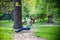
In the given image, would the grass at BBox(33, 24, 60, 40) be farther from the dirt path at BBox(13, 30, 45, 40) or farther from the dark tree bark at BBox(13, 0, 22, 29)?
the dark tree bark at BBox(13, 0, 22, 29)

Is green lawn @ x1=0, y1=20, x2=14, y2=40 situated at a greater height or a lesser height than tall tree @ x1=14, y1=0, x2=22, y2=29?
lesser

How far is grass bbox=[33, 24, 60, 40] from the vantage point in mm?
1457

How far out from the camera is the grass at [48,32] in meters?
1.46

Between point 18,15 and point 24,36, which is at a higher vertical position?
point 18,15

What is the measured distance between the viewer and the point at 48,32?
4.79 feet

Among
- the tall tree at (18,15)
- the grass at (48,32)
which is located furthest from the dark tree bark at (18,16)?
the grass at (48,32)

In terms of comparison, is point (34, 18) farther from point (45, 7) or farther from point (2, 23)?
point (2, 23)

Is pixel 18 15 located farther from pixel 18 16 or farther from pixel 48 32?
pixel 48 32

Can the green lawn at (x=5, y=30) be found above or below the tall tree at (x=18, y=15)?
below

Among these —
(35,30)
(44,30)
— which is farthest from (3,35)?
(44,30)

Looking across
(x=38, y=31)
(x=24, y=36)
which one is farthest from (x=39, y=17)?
(x=24, y=36)

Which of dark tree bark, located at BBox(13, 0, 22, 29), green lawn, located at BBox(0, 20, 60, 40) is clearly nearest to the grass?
green lawn, located at BBox(0, 20, 60, 40)

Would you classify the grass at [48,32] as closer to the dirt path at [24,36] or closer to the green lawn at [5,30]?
the dirt path at [24,36]

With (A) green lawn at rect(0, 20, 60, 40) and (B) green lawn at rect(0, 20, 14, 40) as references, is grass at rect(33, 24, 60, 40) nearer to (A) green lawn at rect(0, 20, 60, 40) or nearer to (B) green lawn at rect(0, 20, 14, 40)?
(A) green lawn at rect(0, 20, 60, 40)
